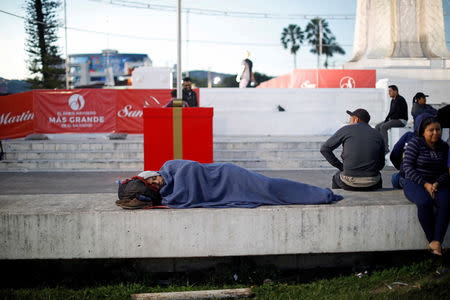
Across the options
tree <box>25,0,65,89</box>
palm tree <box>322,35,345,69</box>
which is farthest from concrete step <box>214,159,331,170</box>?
palm tree <box>322,35,345,69</box>

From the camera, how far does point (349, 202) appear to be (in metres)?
4.04

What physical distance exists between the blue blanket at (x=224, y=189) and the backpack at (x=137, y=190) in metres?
0.12

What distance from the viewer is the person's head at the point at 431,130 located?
3998mm

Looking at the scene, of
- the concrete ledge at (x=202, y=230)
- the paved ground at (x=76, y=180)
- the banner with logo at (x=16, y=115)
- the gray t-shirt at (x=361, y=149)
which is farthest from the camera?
the banner with logo at (x=16, y=115)

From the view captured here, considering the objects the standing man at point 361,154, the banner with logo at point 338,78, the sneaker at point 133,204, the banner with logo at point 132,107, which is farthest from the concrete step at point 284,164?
the banner with logo at point 338,78

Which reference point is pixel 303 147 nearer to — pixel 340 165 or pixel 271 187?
pixel 340 165

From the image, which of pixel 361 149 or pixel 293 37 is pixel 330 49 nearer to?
pixel 293 37

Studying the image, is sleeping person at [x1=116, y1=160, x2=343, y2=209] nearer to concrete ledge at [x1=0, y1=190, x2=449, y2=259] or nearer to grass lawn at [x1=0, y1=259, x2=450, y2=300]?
concrete ledge at [x1=0, y1=190, x2=449, y2=259]

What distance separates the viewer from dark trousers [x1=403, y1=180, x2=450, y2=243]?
381 centimetres

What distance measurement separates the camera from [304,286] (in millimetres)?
3670

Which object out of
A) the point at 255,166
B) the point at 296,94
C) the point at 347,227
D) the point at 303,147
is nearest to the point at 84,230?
the point at 347,227

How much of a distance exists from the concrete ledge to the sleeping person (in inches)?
5.8

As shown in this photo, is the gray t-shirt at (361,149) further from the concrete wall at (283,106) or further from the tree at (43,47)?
the tree at (43,47)

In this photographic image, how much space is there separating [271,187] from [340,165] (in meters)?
1.45
